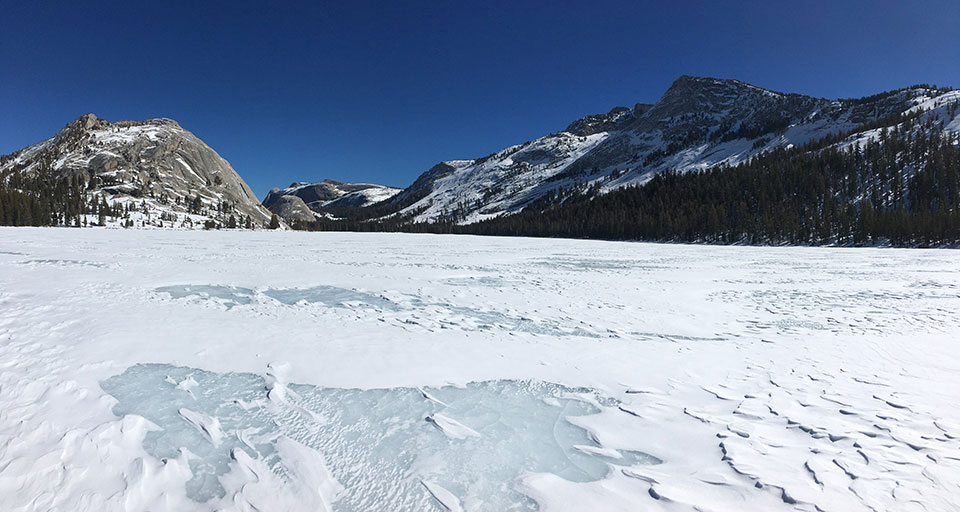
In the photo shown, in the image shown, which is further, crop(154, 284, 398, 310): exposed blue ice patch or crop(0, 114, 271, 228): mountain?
crop(0, 114, 271, 228): mountain

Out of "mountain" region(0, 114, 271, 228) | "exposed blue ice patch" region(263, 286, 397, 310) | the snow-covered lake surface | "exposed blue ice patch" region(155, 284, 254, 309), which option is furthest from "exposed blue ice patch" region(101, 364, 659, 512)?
"mountain" region(0, 114, 271, 228)

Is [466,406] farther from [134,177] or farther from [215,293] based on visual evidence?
[134,177]

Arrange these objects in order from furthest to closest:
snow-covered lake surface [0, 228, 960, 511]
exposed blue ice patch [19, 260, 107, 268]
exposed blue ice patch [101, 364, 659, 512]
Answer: exposed blue ice patch [19, 260, 107, 268], exposed blue ice patch [101, 364, 659, 512], snow-covered lake surface [0, 228, 960, 511]

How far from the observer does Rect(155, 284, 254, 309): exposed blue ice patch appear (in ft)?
33.6

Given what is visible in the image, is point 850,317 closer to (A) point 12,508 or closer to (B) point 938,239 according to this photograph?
(A) point 12,508

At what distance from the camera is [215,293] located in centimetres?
1109

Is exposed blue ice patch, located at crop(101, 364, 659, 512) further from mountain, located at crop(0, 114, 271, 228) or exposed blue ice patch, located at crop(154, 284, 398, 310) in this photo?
mountain, located at crop(0, 114, 271, 228)

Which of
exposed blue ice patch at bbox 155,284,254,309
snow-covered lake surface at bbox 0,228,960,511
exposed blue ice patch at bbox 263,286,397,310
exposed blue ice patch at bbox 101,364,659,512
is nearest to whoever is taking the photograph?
snow-covered lake surface at bbox 0,228,960,511

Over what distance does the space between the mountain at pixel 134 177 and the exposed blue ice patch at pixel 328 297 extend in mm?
108006

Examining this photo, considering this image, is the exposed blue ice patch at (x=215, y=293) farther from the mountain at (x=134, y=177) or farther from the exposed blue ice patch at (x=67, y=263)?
the mountain at (x=134, y=177)

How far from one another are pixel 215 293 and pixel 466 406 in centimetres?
981

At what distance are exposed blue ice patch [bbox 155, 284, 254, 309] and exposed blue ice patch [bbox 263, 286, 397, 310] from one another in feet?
2.25

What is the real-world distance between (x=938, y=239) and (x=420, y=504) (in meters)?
83.5

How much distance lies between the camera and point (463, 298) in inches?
462
